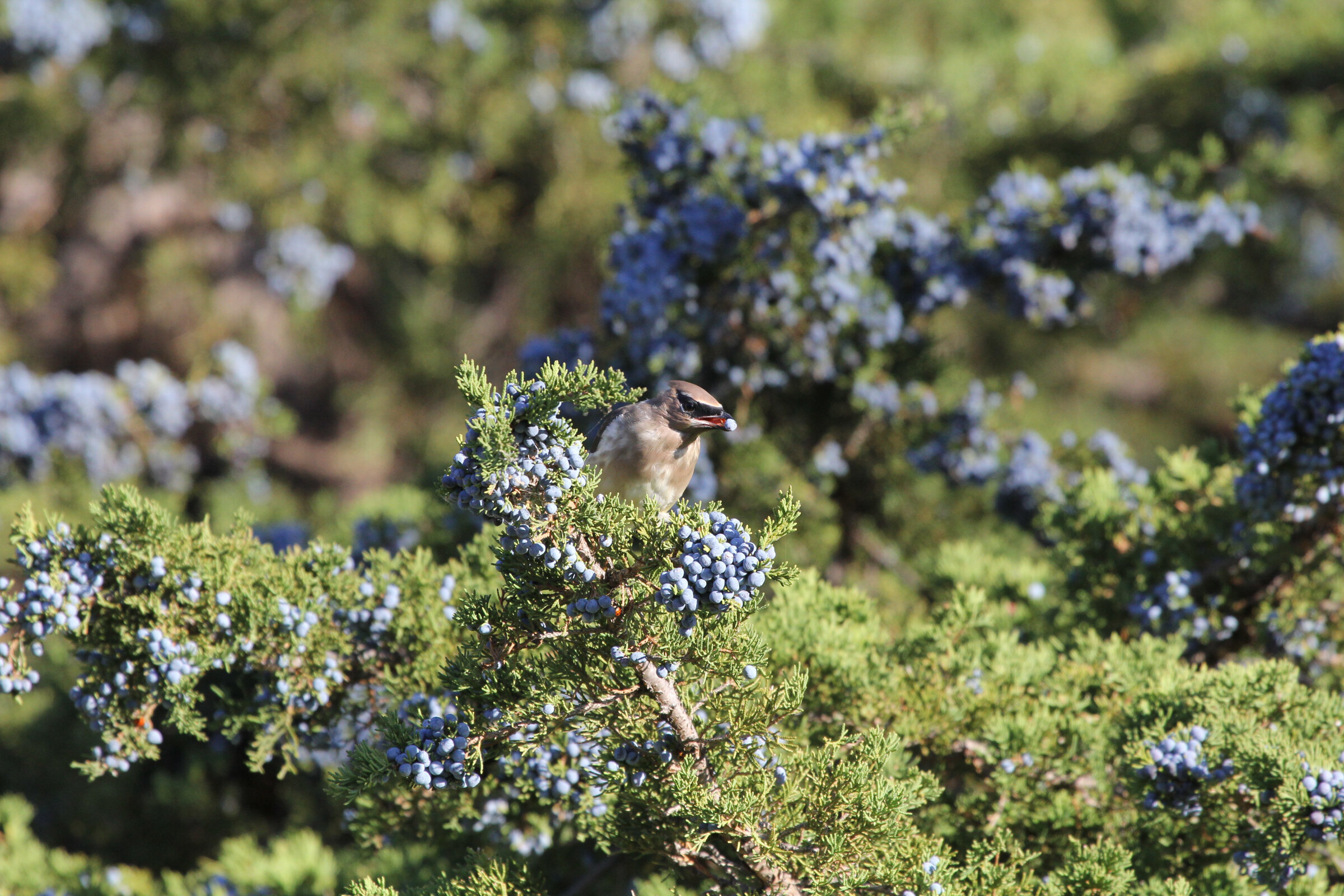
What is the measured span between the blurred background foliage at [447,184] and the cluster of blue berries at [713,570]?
1797mm

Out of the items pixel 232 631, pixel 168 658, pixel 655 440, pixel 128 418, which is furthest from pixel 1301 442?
pixel 128 418

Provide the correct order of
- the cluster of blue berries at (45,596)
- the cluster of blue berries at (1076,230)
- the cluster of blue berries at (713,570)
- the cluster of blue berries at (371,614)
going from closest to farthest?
the cluster of blue berries at (713,570), the cluster of blue berries at (45,596), the cluster of blue berries at (371,614), the cluster of blue berries at (1076,230)

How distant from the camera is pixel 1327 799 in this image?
1.97 m

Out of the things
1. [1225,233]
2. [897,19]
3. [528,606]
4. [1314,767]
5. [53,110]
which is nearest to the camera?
[528,606]

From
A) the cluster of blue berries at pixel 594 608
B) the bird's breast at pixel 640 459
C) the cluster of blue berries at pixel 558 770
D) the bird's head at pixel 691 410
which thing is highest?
the bird's head at pixel 691 410

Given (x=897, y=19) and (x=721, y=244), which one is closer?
(x=721, y=244)

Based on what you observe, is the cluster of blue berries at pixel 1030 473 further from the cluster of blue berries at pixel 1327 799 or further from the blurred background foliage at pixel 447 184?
the cluster of blue berries at pixel 1327 799

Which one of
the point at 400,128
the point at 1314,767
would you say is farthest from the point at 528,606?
the point at 400,128

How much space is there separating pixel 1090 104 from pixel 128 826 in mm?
5383

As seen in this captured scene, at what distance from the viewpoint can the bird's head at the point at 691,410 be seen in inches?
100

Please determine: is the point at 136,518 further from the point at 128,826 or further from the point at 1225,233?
the point at 1225,233

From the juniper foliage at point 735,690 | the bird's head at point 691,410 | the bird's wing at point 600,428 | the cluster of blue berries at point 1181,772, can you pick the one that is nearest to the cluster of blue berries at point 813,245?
the bird's wing at point 600,428

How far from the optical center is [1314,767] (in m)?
2.01

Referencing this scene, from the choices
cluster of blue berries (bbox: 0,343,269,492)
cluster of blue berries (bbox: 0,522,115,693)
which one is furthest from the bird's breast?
cluster of blue berries (bbox: 0,343,269,492)
